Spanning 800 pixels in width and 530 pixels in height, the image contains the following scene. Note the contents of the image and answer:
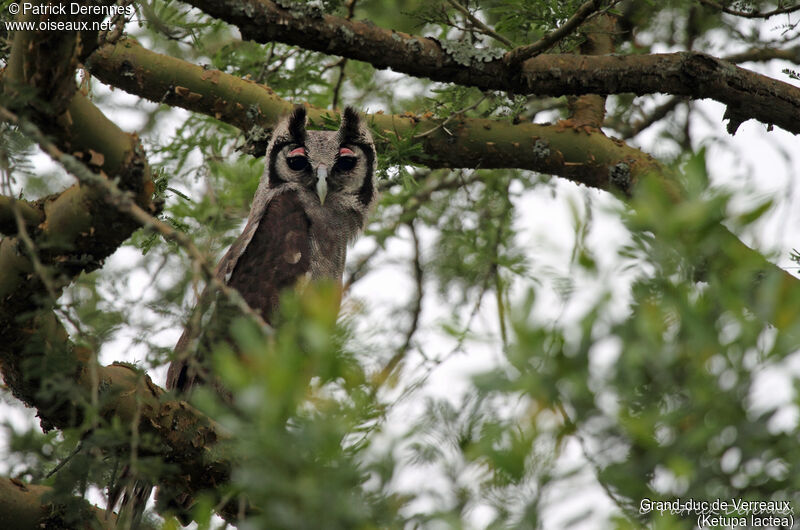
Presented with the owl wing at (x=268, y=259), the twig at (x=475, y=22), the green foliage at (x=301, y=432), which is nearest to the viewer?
the green foliage at (x=301, y=432)

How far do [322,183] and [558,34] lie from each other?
1.96 m

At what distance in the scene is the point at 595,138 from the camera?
4.14m

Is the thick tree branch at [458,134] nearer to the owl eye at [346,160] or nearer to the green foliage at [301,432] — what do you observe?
the owl eye at [346,160]

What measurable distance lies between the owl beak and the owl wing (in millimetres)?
151

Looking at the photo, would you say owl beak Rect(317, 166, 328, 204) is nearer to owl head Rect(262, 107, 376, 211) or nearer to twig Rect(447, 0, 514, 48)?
owl head Rect(262, 107, 376, 211)

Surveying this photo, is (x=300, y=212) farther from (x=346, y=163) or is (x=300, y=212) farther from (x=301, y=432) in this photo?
(x=301, y=432)

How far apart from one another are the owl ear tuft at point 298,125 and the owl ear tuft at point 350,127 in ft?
0.85

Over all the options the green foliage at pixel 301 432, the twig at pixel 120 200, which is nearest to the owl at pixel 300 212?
the twig at pixel 120 200

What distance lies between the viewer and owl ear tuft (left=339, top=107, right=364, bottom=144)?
480cm

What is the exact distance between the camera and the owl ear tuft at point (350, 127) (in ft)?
15.7

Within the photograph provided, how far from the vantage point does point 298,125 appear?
15.0ft

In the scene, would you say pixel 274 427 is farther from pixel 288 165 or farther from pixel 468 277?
pixel 468 277

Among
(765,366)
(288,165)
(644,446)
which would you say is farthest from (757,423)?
(288,165)

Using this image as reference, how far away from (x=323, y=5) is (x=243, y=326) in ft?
8.54
